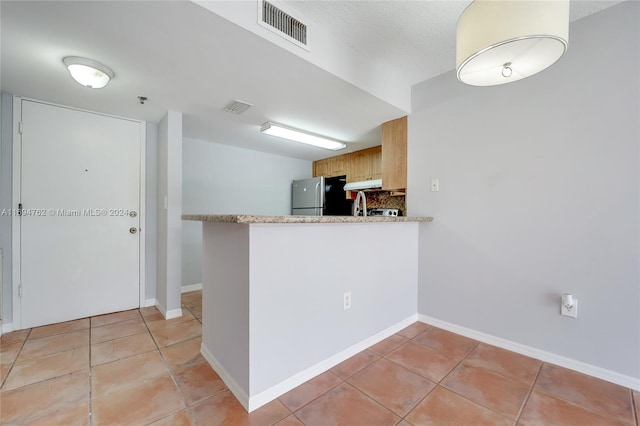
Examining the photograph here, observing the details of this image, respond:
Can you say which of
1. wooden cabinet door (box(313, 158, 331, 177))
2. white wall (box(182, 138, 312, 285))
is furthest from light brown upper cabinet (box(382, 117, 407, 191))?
white wall (box(182, 138, 312, 285))

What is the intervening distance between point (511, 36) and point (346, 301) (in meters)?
1.63

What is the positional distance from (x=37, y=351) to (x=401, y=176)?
3.35 metres

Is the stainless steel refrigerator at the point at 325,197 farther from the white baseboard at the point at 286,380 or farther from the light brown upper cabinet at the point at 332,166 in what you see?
the white baseboard at the point at 286,380

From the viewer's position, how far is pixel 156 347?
201 cm

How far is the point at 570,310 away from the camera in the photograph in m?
A: 1.75

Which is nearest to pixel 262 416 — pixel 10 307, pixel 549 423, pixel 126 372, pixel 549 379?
pixel 126 372

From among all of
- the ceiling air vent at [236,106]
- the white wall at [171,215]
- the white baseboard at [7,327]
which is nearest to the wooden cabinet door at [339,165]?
the ceiling air vent at [236,106]

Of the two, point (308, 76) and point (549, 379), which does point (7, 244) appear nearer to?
point (308, 76)

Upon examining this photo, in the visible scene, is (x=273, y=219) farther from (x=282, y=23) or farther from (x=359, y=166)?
(x=359, y=166)

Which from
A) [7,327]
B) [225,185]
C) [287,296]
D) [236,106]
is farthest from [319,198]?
[7,327]

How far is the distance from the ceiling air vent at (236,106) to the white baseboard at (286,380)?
2.06m

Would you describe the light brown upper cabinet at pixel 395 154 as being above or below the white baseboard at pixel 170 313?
above

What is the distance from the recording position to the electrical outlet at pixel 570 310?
173 cm

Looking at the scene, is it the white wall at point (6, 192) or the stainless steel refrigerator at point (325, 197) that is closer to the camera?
the white wall at point (6, 192)
